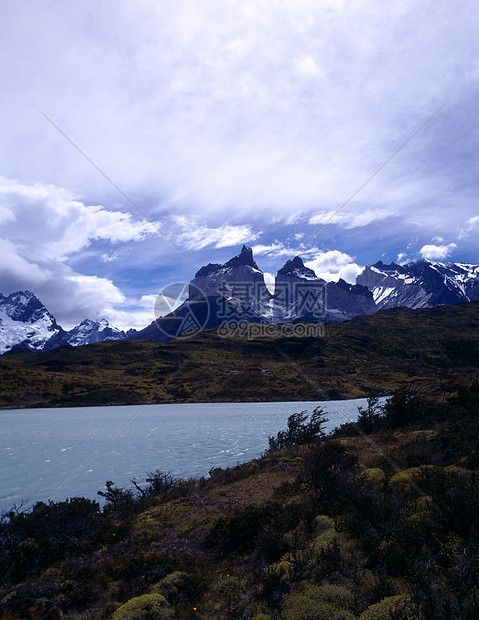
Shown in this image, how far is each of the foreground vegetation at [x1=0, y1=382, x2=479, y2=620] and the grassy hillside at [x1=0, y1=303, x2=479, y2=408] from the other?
4964 centimetres

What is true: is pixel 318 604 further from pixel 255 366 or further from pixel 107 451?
pixel 255 366

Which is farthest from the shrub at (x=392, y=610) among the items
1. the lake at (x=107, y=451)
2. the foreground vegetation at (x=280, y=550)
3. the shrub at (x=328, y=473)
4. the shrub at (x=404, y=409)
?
the shrub at (x=404, y=409)

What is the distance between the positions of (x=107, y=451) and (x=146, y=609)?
25586 mm

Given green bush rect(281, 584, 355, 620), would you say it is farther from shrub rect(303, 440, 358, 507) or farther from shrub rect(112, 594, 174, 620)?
shrub rect(303, 440, 358, 507)

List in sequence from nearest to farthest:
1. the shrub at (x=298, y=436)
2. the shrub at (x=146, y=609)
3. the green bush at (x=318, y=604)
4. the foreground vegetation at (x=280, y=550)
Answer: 1. the green bush at (x=318, y=604)
2. the foreground vegetation at (x=280, y=550)
3. the shrub at (x=146, y=609)
4. the shrub at (x=298, y=436)

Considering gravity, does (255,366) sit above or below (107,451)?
above

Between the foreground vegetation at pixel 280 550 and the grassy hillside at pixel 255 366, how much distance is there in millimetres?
49643

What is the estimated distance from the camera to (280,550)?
25.2 ft

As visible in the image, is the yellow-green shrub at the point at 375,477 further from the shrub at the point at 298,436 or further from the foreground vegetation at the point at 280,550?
the shrub at the point at 298,436

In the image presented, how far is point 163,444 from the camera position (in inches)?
1267

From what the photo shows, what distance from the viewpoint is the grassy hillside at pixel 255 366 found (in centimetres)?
8304

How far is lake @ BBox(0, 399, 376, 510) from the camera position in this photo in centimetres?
2050

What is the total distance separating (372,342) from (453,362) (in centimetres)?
3329

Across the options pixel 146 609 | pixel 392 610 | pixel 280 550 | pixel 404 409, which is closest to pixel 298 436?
pixel 404 409
